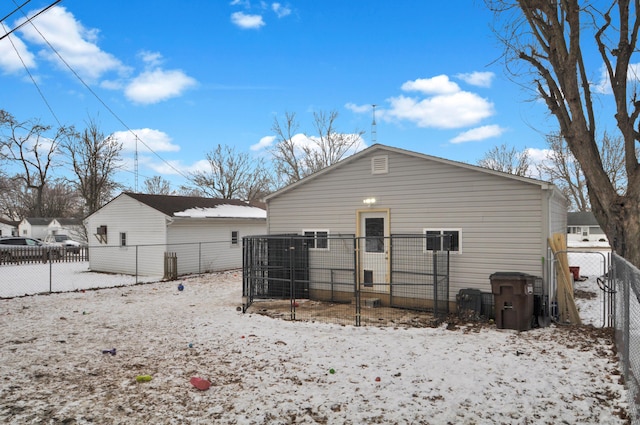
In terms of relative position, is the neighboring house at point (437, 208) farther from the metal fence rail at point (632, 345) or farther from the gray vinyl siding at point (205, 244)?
the gray vinyl siding at point (205, 244)

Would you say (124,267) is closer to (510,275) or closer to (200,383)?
(200,383)

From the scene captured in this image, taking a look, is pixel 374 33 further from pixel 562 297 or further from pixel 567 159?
pixel 567 159

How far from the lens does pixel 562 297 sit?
26.3ft

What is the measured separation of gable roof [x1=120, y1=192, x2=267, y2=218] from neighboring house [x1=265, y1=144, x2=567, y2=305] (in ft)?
24.2

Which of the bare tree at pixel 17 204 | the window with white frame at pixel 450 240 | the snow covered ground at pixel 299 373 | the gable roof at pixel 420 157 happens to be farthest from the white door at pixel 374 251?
the bare tree at pixel 17 204

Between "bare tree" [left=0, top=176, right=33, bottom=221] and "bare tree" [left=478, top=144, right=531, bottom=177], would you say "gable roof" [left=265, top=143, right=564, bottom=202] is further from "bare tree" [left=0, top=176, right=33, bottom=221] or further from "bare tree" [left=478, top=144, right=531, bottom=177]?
"bare tree" [left=0, top=176, right=33, bottom=221]

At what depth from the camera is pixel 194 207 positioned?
61.6ft

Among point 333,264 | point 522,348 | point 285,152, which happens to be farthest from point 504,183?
point 285,152

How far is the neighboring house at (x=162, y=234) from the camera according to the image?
1655 centimetres

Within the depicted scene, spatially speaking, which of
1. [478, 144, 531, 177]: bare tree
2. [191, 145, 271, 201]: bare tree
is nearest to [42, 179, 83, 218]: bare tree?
[191, 145, 271, 201]: bare tree

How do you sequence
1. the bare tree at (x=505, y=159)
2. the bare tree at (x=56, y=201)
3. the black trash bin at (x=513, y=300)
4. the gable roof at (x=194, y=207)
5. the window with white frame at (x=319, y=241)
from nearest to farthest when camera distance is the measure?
the black trash bin at (x=513, y=300), the window with white frame at (x=319, y=241), the gable roof at (x=194, y=207), the bare tree at (x=505, y=159), the bare tree at (x=56, y=201)

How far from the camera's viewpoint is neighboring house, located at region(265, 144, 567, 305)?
823 cm

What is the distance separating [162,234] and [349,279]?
31.7 ft

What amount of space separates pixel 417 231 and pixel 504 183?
7.32 feet
